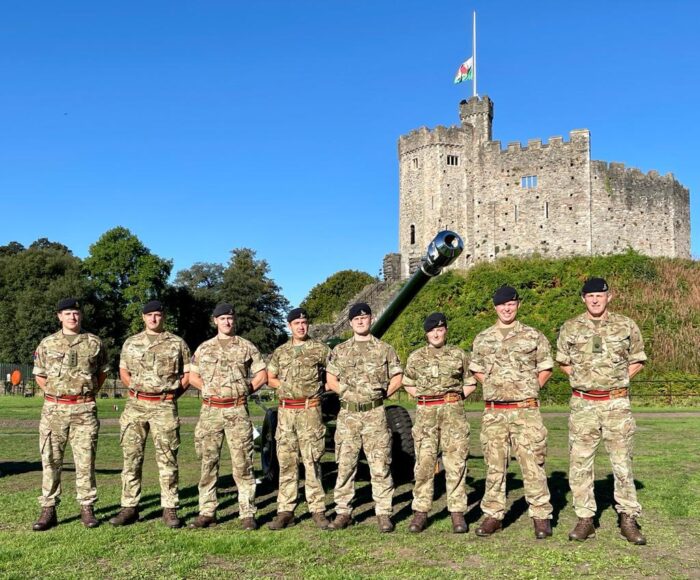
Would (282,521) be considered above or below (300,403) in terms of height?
below

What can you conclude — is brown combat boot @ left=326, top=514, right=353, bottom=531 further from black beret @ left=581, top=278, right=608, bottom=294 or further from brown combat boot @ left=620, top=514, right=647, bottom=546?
black beret @ left=581, top=278, right=608, bottom=294

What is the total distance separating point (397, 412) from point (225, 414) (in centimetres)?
309

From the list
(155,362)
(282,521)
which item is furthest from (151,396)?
(282,521)

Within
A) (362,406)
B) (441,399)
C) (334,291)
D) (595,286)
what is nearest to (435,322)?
(441,399)

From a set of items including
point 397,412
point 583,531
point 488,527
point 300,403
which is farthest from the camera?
point 397,412

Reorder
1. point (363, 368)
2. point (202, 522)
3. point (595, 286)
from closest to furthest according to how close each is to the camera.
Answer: point (595, 286), point (202, 522), point (363, 368)

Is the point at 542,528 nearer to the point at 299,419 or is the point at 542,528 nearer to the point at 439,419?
the point at 439,419

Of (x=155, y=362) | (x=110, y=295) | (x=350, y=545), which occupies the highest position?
(x=110, y=295)

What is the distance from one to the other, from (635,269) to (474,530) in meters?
32.6

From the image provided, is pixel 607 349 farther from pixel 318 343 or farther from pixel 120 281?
pixel 120 281

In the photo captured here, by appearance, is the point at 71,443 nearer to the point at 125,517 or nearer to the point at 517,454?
the point at 125,517

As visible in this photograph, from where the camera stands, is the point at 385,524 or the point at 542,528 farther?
the point at 385,524

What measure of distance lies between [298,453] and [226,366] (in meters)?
1.27

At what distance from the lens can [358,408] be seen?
290 inches
